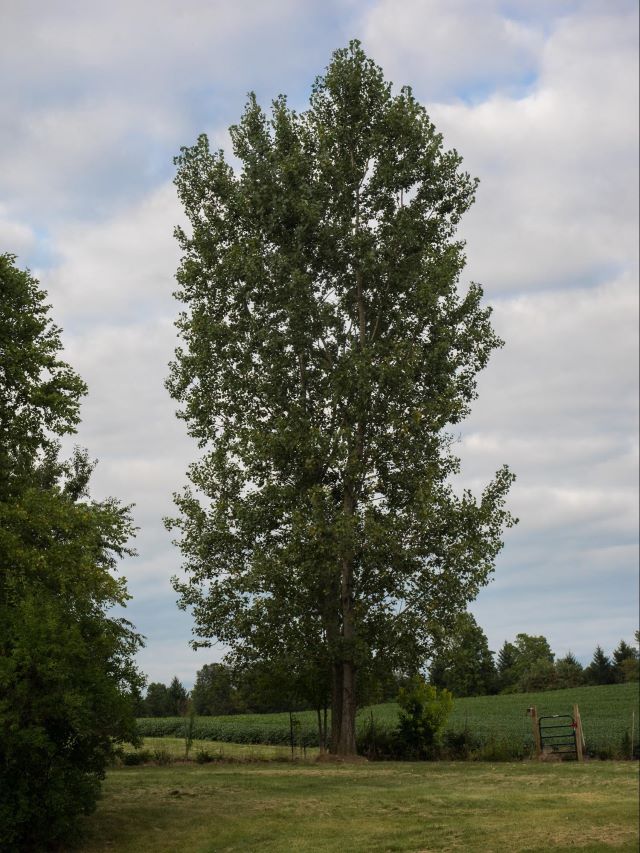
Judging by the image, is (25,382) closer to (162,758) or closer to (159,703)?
(162,758)

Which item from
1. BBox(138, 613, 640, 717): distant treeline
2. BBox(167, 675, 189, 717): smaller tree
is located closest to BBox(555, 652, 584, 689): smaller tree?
BBox(138, 613, 640, 717): distant treeline

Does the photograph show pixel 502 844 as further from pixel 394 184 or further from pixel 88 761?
pixel 394 184

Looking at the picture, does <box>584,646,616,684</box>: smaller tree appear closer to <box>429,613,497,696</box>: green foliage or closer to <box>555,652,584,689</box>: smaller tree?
<box>555,652,584,689</box>: smaller tree

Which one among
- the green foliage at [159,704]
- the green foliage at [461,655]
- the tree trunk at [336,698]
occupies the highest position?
the green foliage at [461,655]

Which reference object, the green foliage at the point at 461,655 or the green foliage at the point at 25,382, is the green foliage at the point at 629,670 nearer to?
the green foliage at the point at 461,655

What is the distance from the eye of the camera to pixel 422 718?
27484 millimetres

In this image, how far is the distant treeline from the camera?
86.1ft

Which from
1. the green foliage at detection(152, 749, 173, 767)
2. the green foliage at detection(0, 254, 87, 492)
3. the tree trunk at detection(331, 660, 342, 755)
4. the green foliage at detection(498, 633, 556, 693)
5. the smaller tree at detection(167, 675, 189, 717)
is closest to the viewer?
the green foliage at detection(0, 254, 87, 492)

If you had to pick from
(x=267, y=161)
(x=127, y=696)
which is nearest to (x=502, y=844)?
(x=127, y=696)

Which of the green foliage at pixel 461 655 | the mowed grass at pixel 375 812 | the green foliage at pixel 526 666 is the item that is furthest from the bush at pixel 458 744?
the green foliage at pixel 526 666

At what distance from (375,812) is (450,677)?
10810 millimetres

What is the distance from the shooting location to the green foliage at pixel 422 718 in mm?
27297

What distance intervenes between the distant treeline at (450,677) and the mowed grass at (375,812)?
6.51ft

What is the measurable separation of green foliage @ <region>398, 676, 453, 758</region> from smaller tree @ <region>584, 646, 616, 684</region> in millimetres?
56477
